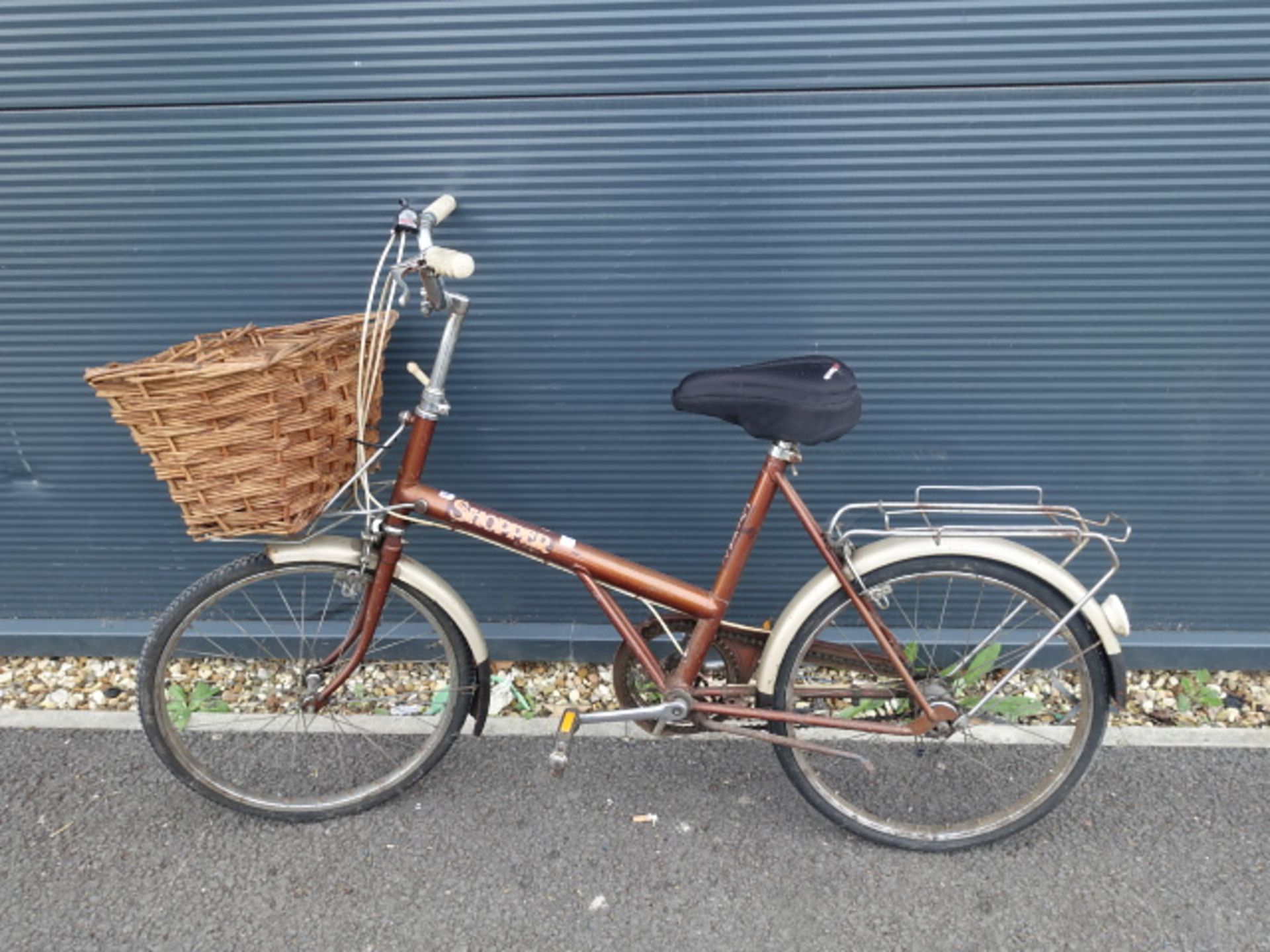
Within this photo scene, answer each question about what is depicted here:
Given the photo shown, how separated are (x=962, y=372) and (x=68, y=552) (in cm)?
319

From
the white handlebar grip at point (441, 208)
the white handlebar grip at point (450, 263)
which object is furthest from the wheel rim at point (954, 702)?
the white handlebar grip at point (441, 208)

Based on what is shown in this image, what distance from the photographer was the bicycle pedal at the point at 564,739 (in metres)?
2.56

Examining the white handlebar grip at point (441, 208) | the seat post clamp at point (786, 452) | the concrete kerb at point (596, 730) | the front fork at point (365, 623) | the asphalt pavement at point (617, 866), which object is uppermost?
the white handlebar grip at point (441, 208)

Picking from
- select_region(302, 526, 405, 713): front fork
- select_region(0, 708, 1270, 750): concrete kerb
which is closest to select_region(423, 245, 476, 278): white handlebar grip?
select_region(302, 526, 405, 713): front fork

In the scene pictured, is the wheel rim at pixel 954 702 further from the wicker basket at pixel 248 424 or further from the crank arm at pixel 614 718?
the wicker basket at pixel 248 424

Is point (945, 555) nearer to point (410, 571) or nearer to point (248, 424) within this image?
point (410, 571)

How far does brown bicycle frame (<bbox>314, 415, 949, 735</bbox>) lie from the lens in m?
2.44

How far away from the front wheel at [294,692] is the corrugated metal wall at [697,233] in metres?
0.47

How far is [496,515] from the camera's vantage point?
2484mm

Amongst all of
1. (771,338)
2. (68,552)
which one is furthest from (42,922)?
→ (771,338)

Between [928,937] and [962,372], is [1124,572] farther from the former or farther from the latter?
[928,937]

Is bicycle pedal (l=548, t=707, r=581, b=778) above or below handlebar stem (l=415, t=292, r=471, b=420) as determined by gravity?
below

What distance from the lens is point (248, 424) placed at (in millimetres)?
2084

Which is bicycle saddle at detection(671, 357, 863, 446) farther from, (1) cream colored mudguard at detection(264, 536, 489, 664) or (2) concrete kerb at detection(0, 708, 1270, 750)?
(2) concrete kerb at detection(0, 708, 1270, 750)
